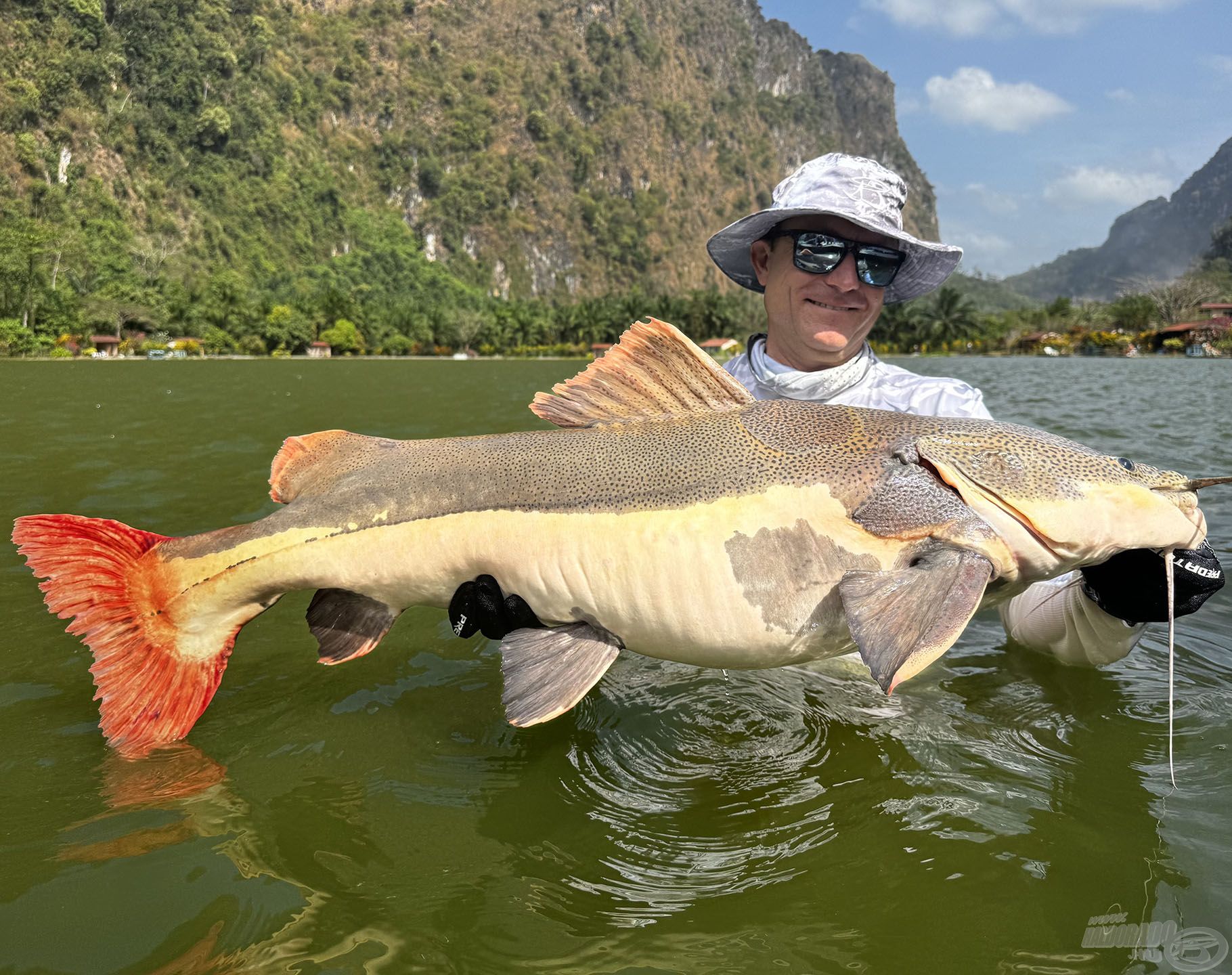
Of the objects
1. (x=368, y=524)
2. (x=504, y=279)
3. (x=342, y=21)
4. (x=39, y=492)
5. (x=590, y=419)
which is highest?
(x=342, y=21)

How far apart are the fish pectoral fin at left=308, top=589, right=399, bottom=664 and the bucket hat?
7.43 ft

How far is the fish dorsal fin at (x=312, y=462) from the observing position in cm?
318

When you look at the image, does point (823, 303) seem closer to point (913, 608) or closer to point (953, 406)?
point (953, 406)

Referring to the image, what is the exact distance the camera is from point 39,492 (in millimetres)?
8664

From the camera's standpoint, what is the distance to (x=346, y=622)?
3084 millimetres

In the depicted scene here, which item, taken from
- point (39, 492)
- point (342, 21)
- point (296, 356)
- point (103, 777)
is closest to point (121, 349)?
point (296, 356)

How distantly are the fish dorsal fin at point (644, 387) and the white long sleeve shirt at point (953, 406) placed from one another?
27.3 inches

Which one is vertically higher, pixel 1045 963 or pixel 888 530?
pixel 888 530

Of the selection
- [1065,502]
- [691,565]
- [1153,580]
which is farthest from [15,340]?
[1153,580]

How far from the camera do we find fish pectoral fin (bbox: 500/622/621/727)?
276 centimetres

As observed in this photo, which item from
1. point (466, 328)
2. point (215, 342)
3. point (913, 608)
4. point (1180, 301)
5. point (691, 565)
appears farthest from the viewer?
point (466, 328)

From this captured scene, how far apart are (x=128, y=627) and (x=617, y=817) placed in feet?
6.49

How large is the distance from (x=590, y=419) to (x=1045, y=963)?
2258 millimetres

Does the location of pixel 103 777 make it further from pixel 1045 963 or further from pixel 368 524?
pixel 1045 963
